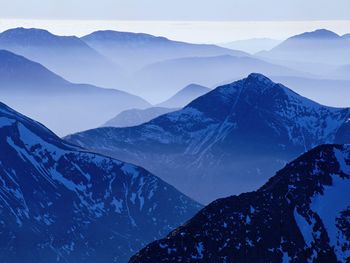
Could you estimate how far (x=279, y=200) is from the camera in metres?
199

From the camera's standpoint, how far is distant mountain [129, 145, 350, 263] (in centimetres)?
18100

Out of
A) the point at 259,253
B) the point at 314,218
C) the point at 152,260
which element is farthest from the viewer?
the point at 314,218

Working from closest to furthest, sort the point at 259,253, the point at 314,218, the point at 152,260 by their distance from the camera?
the point at 152,260 → the point at 259,253 → the point at 314,218

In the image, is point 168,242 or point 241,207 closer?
point 168,242

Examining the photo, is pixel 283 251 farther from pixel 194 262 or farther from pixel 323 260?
pixel 194 262

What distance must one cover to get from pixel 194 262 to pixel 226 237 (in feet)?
33.3

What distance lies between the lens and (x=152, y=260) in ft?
571

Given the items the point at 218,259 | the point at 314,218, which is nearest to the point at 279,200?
the point at 314,218

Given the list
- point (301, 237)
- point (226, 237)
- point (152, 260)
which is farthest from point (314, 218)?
point (152, 260)

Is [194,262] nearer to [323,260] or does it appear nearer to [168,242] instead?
[168,242]

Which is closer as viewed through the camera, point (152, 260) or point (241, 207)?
point (152, 260)

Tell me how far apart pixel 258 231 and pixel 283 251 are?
5.91m

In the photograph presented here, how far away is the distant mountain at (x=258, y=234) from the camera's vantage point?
18100cm

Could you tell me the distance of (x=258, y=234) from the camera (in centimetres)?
18925
